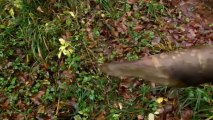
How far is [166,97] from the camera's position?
4.64 meters

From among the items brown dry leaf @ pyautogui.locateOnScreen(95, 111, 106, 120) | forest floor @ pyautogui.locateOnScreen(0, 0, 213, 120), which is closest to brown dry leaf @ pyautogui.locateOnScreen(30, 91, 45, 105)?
forest floor @ pyautogui.locateOnScreen(0, 0, 213, 120)

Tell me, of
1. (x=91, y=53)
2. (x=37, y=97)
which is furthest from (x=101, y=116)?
(x=91, y=53)

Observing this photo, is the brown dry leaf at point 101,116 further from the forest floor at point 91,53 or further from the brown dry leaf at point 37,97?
the brown dry leaf at point 37,97

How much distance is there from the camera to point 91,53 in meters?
5.33

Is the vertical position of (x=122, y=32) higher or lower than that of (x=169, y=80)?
lower

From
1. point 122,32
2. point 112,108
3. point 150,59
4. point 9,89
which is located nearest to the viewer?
point 150,59

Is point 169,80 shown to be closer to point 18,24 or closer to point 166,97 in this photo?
point 166,97

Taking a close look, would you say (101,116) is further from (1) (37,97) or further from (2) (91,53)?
(2) (91,53)

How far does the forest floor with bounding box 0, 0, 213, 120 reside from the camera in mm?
4609

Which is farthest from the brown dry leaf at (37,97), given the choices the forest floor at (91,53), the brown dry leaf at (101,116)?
the brown dry leaf at (101,116)

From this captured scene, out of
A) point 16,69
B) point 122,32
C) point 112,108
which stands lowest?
point 112,108

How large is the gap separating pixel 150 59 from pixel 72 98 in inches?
144

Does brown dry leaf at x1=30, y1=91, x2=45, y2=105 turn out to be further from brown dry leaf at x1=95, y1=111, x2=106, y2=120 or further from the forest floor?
brown dry leaf at x1=95, y1=111, x2=106, y2=120

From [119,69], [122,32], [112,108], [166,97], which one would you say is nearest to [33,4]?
[122,32]
